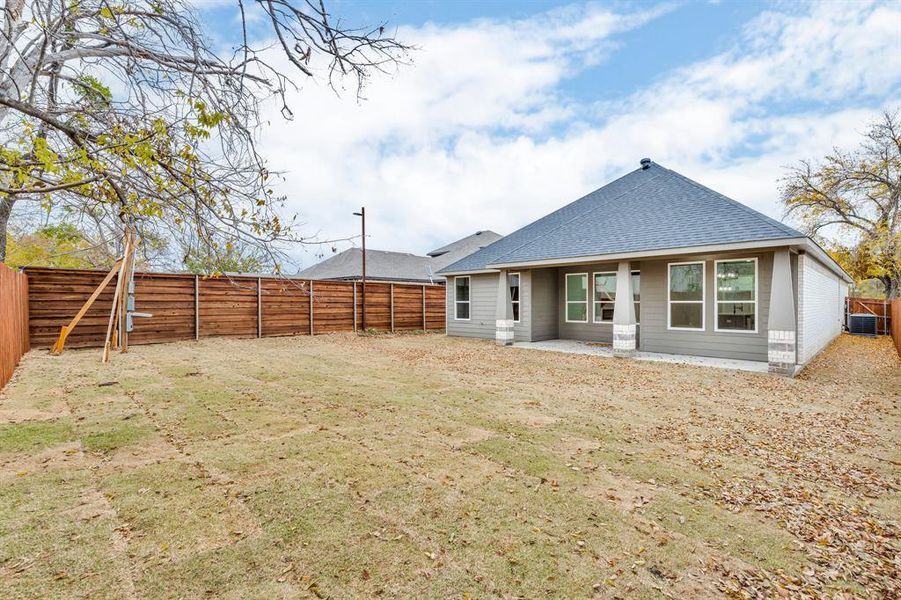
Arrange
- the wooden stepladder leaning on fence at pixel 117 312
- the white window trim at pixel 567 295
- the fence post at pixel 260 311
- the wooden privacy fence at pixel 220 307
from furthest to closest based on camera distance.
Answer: the fence post at pixel 260 311 → the white window trim at pixel 567 295 → the wooden privacy fence at pixel 220 307 → the wooden stepladder leaning on fence at pixel 117 312

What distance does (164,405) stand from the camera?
5215 mm

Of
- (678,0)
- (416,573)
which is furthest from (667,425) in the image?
(678,0)

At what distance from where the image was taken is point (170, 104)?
355 cm

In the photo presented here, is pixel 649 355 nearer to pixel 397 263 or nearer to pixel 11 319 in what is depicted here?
pixel 11 319

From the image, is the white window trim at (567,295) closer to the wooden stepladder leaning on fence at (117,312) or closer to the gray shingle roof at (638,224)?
the gray shingle roof at (638,224)

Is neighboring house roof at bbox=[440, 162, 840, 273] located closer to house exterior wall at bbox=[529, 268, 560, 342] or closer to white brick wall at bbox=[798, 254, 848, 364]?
house exterior wall at bbox=[529, 268, 560, 342]

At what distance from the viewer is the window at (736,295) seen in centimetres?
895

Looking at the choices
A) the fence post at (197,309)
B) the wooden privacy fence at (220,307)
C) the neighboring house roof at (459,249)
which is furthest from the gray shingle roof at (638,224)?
the neighboring house roof at (459,249)

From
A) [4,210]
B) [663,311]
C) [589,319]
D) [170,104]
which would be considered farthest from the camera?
[589,319]

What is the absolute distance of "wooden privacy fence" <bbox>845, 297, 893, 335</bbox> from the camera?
57.2 feet

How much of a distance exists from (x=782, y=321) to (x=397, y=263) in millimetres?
23422

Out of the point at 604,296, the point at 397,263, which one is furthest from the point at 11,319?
the point at 397,263

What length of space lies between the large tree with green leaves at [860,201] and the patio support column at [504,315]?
621 inches

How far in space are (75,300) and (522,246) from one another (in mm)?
11953
